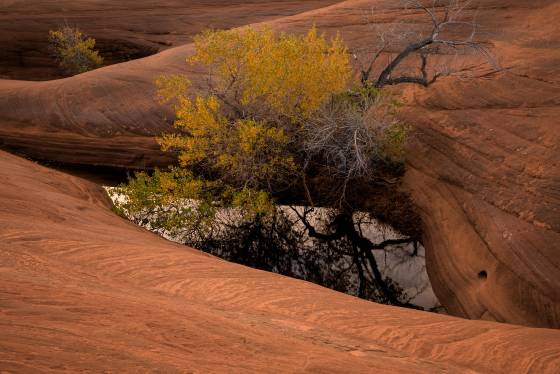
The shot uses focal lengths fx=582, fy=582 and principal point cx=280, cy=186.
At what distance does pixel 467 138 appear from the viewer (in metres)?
10.2

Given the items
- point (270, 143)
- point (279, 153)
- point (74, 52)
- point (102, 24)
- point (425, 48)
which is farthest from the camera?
point (102, 24)

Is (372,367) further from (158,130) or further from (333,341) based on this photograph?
(158,130)

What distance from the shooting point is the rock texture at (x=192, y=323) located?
10.0ft

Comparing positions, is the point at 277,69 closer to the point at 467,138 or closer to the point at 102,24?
the point at 467,138

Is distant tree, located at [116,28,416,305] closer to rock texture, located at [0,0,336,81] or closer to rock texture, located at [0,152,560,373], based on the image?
rock texture, located at [0,152,560,373]

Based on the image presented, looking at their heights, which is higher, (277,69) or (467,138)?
(277,69)

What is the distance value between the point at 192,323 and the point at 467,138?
775 cm

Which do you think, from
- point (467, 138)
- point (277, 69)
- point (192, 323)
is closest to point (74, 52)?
point (277, 69)

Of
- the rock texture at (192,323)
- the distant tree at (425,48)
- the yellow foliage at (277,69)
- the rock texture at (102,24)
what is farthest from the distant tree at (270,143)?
the rock texture at (102,24)

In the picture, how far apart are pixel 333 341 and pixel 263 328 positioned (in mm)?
490

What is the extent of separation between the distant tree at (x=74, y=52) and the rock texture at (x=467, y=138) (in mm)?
4166

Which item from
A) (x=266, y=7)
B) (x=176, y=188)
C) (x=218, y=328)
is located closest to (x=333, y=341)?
(x=218, y=328)

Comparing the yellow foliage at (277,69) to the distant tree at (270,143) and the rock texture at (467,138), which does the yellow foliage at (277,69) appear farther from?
the rock texture at (467,138)

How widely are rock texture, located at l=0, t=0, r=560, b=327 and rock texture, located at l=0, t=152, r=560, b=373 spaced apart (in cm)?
301
